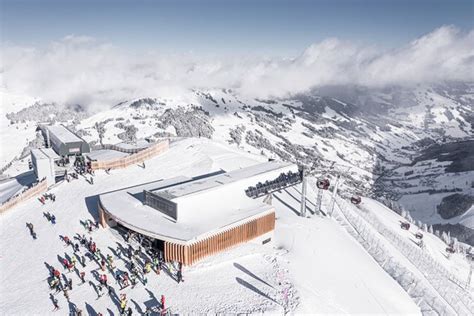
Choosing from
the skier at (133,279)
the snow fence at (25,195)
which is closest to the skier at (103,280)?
the skier at (133,279)

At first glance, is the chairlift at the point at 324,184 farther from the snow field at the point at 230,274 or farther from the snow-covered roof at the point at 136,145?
the snow-covered roof at the point at 136,145

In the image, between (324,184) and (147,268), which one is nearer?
(147,268)

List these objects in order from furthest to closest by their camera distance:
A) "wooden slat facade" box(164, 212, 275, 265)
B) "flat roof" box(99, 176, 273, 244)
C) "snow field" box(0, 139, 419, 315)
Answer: "flat roof" box(99, 176, 273, 244) → "wooden slat facade" box(164, 212, 275, 265) → "snow field" box(0, 139, 419, 315)

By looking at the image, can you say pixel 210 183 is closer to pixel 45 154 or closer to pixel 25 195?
pixel 25 195

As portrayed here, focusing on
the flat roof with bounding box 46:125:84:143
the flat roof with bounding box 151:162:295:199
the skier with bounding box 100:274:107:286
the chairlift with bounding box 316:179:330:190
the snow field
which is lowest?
the snow field

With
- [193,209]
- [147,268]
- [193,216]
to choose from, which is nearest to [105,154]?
[193,209]

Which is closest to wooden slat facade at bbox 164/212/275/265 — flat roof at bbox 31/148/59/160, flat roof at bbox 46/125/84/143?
flat roof at bbox 31/148/59/160

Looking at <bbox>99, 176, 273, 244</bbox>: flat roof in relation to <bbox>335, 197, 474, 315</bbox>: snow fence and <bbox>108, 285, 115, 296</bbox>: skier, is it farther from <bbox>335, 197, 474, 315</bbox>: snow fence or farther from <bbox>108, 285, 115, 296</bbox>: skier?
<bbox>335, 197, 474, 315</bbox>: snow fence
